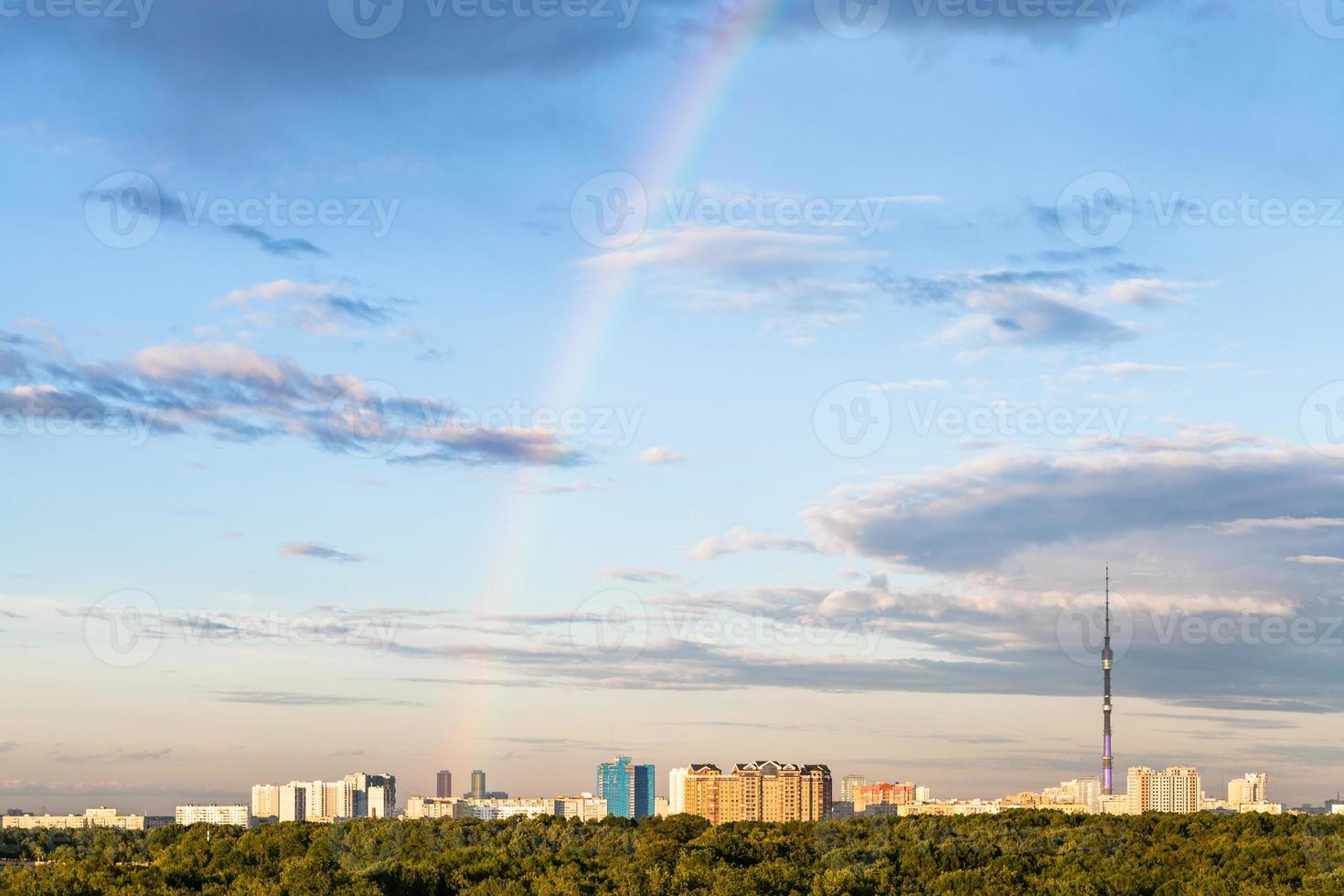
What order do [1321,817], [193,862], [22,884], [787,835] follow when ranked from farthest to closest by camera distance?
[1321,817], [787,835], [193,862], [22,884]

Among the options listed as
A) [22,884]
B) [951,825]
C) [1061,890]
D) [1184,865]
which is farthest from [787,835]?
[22,884]

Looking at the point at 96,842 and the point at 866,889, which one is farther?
the point at 96,842

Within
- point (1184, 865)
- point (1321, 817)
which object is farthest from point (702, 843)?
point (1321, 817)

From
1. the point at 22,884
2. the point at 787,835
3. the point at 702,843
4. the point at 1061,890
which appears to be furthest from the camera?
the point at 787,835

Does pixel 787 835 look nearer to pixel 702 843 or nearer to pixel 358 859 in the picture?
pixel 702 843

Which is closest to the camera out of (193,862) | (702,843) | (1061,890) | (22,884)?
(22,884)

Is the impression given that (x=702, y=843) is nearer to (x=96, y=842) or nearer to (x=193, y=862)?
(x=193, y=862)
